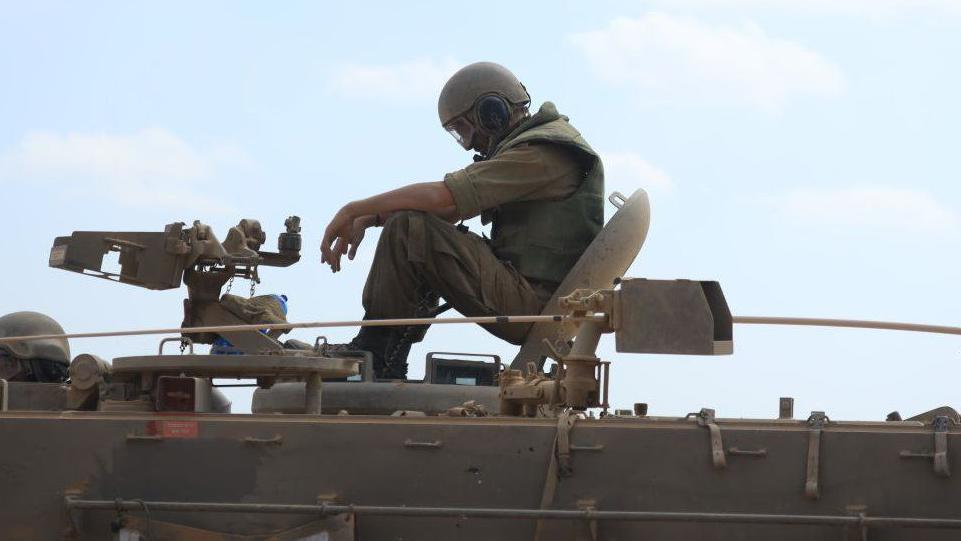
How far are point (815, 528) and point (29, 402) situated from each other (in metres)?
5.57

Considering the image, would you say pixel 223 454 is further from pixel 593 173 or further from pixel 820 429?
pixel 593 173

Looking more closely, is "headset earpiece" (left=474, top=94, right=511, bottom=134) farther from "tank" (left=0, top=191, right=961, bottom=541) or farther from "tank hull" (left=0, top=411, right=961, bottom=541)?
"tank hull" (left=0, top=411, right=961, bottom=541)

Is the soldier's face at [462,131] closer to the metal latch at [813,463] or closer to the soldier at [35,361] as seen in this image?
the metal latch at [813,463]

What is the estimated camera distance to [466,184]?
11656 mm

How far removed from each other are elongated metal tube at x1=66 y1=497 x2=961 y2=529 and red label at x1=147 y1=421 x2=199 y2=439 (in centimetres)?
36

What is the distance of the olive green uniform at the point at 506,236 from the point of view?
37.8ft

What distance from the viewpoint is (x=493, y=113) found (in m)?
12.4

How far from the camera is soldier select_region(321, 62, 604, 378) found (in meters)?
11.5

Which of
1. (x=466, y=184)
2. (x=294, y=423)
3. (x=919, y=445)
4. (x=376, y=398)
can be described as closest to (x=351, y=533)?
(x=294, y=423)

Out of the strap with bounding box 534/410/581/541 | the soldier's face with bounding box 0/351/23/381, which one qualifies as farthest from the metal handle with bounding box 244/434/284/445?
the soldier's face with bounding box 0/351/23/381

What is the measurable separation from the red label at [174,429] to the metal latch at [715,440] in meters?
2.56

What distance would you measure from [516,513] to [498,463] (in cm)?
31

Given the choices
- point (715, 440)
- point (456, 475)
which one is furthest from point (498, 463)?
point (715, 440)

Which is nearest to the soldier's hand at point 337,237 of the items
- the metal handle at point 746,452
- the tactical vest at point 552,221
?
the tactical vest at point 552,221
